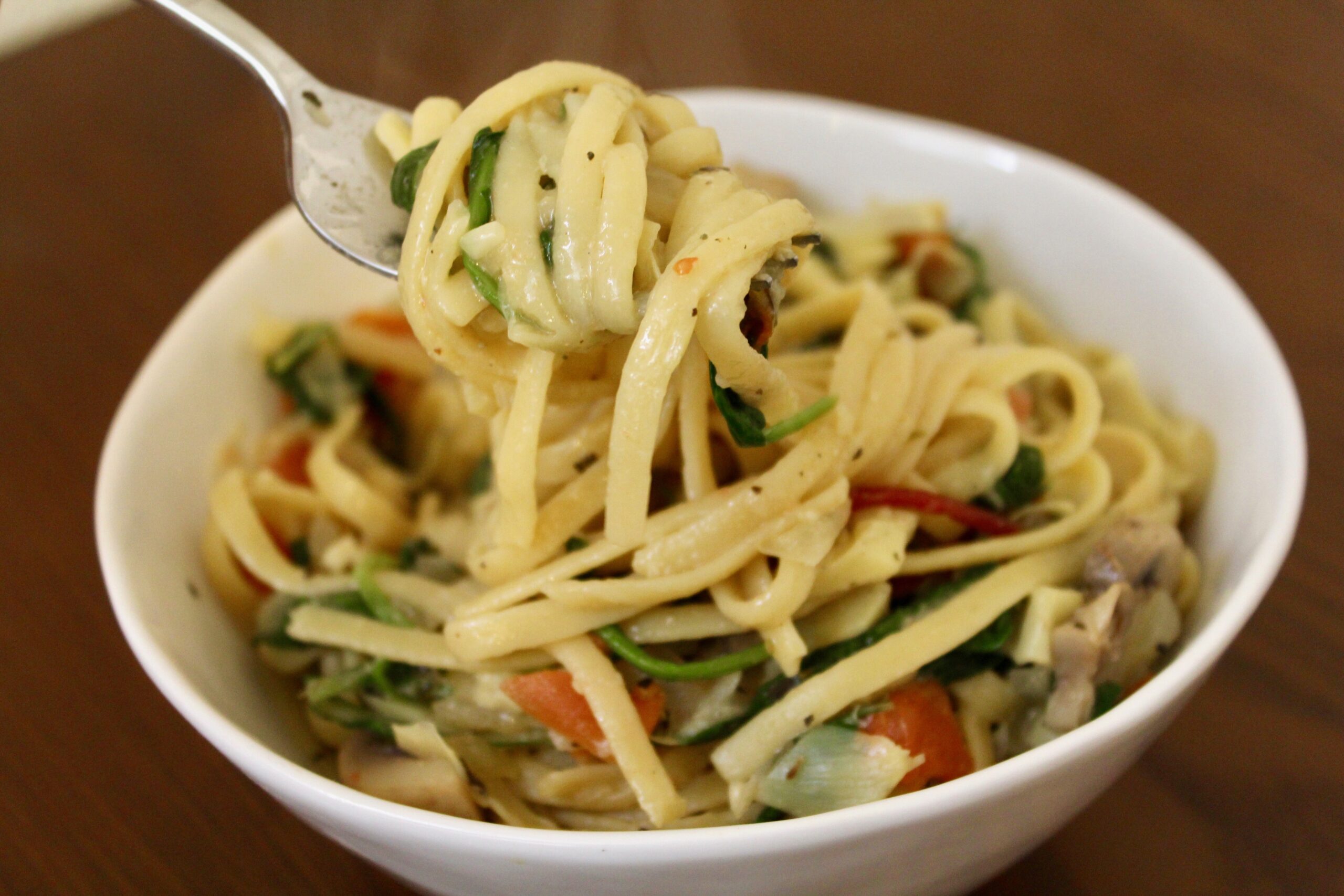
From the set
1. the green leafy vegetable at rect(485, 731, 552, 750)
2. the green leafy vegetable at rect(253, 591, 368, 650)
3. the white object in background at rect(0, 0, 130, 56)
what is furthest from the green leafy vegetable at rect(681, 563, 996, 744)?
the white object in background at rect(0, 0, 130, 56)

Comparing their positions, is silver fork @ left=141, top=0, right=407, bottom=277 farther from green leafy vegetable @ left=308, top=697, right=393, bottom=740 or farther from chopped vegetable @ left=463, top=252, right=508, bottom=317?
green leafy vegetable @ left=308, top=697, right=393, bottom=740

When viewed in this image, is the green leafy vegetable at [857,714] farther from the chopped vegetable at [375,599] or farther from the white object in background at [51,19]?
the white object in background at [51,19]

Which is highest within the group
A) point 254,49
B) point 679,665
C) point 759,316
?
point 254,49

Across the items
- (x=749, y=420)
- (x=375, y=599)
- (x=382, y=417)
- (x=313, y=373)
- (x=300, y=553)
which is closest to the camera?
(x=749, y=420)

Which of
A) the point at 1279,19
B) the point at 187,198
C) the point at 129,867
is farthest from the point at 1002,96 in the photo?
the point at 129,867

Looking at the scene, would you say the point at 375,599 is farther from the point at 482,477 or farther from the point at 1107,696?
the point at 1107,696

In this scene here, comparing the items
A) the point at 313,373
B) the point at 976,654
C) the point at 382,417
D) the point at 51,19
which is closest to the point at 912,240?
the point at 976,654

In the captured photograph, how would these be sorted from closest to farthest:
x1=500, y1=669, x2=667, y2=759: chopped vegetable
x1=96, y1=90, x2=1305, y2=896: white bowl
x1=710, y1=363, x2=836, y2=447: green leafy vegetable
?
x1=96, y1=90, x2=1305, y2=896: white bowl → x1=710, y1=363, x2=836, y2=447: green leafy vegetable → x1=500, y1=669, x2=667, y2=759: chopped vegetable
